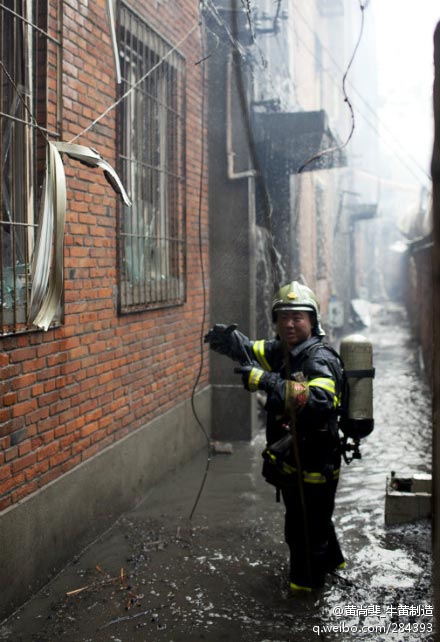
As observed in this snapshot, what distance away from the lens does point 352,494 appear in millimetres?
5980

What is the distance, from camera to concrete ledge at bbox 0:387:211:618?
149 inches

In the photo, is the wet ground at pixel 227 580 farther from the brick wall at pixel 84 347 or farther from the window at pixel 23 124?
the window at pixel 23 124

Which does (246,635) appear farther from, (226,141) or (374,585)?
(226,141)

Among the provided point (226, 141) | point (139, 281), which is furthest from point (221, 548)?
point (226, 141)

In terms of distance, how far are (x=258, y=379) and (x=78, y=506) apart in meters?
1.67

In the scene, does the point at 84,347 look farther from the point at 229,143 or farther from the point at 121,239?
the point at 229,143

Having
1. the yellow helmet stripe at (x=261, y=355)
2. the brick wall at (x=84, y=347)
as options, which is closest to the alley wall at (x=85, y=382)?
the brick wall at (x=84, y=347)

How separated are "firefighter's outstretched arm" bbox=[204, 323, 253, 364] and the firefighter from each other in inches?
8.7

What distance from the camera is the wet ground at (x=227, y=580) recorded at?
144 inches

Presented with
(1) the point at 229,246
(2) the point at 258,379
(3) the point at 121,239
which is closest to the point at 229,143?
(1) the point at 229,246

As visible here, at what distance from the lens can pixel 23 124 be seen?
4121 millimetres

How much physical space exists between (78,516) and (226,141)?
4.59m

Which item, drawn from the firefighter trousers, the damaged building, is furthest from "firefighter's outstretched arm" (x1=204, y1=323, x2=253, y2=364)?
the damaged building

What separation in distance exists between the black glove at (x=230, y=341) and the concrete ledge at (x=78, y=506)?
1271 mm
